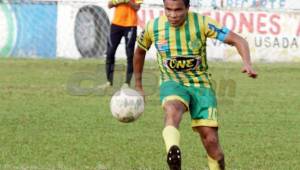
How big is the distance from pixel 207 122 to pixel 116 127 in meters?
3.56

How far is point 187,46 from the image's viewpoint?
6.97 meters

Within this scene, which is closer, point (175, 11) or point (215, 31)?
point (175, 11)

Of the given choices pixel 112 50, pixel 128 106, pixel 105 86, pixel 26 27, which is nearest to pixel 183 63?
pixel 128 106

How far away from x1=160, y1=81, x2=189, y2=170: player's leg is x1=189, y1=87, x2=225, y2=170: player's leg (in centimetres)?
9

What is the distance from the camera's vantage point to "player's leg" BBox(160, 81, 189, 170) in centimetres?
630

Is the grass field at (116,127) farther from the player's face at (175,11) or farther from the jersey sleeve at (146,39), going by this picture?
the player's face at (175,11)

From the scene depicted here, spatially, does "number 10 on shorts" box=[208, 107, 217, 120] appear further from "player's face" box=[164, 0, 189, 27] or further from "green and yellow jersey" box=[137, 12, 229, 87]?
"player's face" box=[164, 0, 189, 27]

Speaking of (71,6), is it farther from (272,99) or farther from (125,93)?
(125,93)

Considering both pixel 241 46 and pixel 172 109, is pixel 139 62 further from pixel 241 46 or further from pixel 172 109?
pixel 241 46

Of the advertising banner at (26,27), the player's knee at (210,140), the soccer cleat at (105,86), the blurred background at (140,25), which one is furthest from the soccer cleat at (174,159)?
the advertising banner at (26,27)

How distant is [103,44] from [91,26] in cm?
50

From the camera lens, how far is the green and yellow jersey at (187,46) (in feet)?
22.9

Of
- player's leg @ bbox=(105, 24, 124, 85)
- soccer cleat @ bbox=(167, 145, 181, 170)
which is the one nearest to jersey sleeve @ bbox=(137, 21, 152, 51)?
soccer cleat @ bbox=(167, 145, 181, 170)

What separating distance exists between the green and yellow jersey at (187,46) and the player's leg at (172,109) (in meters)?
0.10
